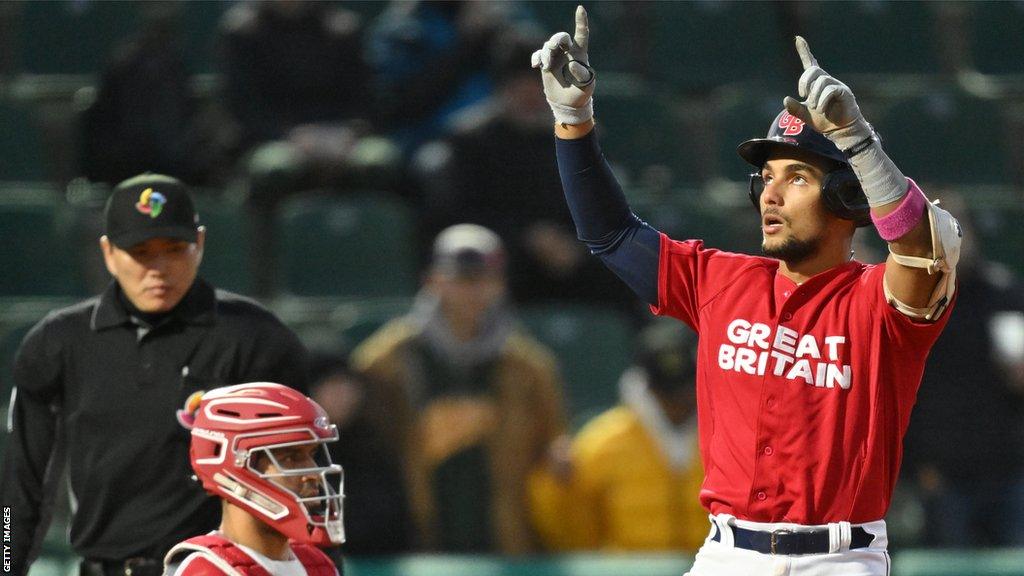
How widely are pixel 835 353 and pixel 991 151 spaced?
5.76 m

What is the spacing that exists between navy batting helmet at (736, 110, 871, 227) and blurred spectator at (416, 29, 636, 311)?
3.82 meters

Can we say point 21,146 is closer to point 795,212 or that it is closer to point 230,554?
point 230,554

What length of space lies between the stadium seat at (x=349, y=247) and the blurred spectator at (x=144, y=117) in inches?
24.6

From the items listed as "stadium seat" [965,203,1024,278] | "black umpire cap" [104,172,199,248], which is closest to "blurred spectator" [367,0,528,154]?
"stadium seat" [965,203,1024,278]

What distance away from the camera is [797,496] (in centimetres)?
328

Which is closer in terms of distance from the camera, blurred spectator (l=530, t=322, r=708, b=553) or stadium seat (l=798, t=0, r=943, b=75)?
blurred spectator (l=530, t=322, r=708, b=553)

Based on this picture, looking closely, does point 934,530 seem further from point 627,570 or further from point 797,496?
point 797,496

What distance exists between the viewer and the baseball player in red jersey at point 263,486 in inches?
127

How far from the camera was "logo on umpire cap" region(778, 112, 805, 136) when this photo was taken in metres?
3.39

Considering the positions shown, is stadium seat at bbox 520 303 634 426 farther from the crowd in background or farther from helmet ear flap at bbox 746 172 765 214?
helmet ear flap at bbox 746 172 765 214

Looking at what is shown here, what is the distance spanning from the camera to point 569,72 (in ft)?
11.1

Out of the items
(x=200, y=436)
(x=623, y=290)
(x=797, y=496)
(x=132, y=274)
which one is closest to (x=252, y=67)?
(x=623, y=290)

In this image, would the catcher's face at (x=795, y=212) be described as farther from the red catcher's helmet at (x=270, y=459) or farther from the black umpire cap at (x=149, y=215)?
the black umpire cap at (x=149, y=215)

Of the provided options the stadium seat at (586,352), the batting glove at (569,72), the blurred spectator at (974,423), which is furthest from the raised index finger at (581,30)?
the stadium seat at (586,352)
